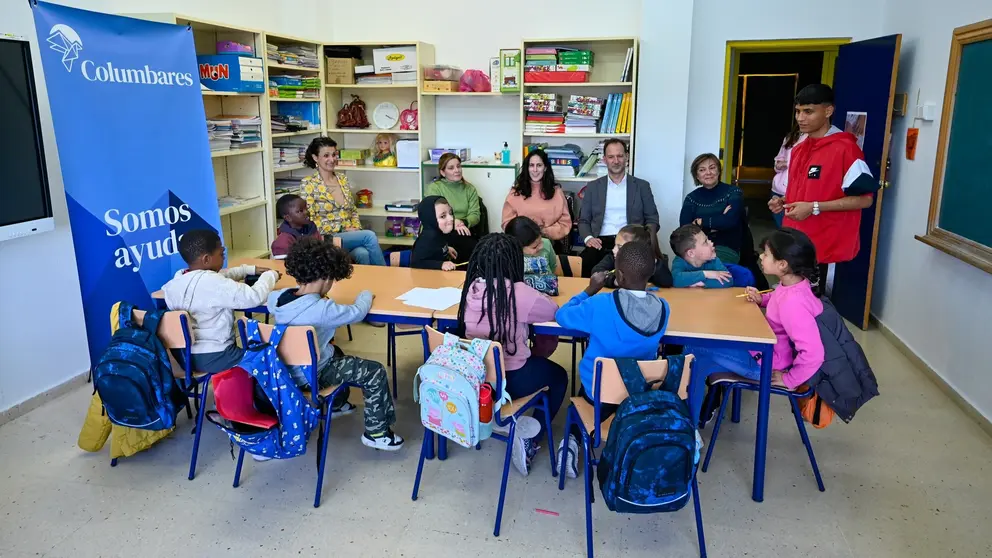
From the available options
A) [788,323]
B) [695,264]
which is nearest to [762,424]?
[788,323]

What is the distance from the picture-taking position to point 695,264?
3.42m

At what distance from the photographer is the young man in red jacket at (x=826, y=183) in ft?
13.1

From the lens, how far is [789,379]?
9.04 ft

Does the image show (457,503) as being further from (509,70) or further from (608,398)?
(509,70)

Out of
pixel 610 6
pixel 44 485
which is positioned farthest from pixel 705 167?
pixel 44 485

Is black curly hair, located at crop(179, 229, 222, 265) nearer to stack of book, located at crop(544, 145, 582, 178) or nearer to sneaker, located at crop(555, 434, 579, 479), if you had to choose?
sneaker, located at crop(555, 434, 579, 479)

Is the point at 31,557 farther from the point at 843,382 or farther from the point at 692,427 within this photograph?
the point at 843,382

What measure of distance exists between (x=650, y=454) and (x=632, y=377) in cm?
26

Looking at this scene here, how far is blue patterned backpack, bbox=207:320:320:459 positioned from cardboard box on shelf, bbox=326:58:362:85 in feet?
12.9

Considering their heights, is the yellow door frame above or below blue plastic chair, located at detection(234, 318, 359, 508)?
above

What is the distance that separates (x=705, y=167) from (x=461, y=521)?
2912mm

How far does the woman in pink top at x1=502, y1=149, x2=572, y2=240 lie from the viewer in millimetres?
5199

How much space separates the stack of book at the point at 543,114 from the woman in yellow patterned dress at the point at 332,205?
5.43 ft

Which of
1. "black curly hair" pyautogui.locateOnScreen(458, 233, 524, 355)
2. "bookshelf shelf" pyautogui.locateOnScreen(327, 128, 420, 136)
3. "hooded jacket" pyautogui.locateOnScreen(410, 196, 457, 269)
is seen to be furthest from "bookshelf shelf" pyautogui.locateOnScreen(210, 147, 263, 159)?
"black curly hair" pyautogui.locateOnScreen(458, 233, 524, 355)
